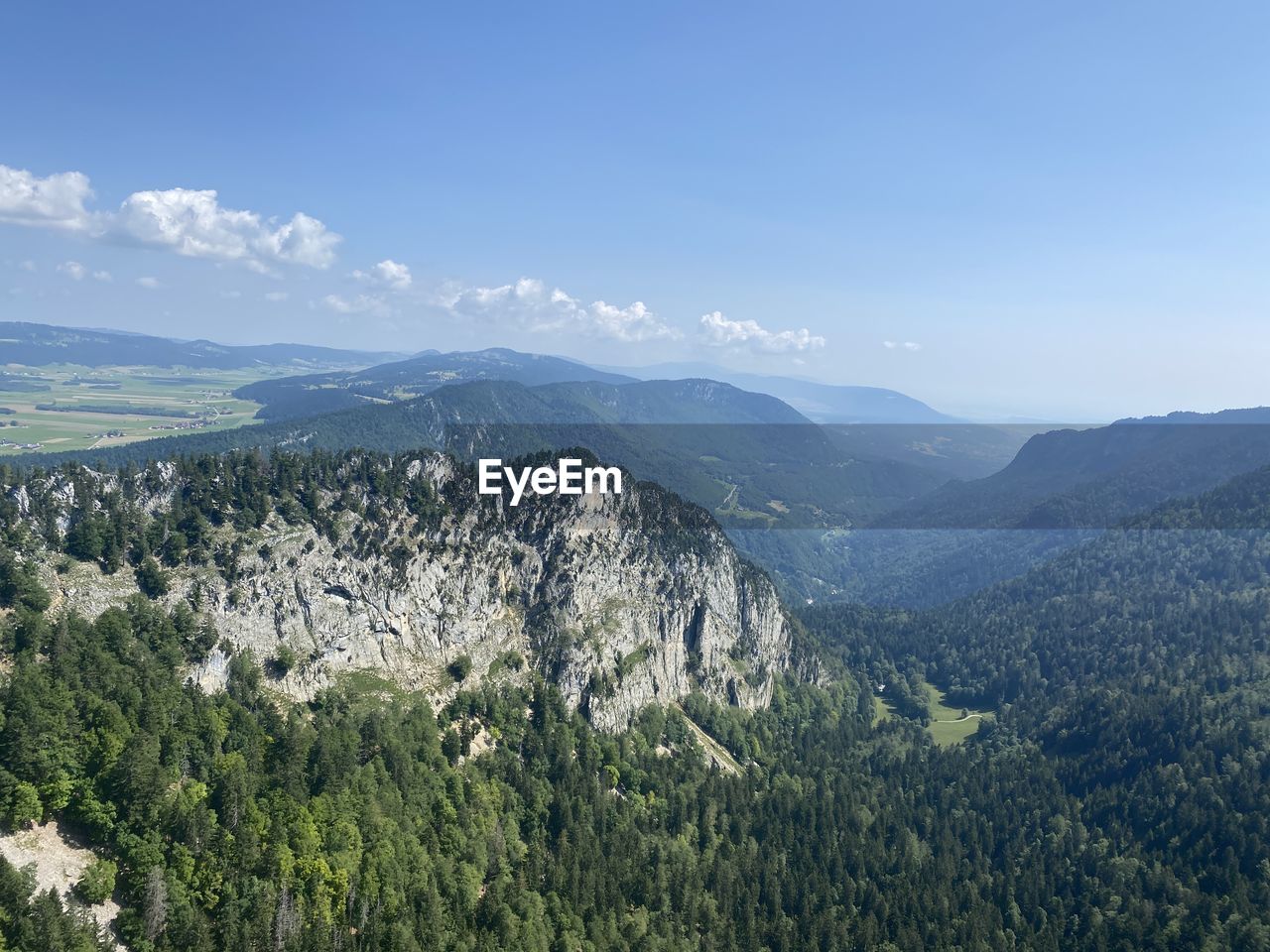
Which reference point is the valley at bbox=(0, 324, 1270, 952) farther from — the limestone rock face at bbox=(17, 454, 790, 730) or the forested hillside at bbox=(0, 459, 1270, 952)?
Answer: the limestone rock face at bbox=(17, 454, 790, 730)

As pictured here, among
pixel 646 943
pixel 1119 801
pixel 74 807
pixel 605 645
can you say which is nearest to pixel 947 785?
pixel 1119 801

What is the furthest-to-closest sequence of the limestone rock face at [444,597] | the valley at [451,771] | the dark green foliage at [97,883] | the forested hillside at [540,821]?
the limestone rock face at [444,597] → the valley at [451,771] → the forested hillside at [540,821] → the dark green foliage at [97,883]

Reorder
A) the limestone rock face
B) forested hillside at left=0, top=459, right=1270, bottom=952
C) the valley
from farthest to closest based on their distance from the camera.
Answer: the limestone rock face → the valley → forested hillside at left=0, top=459, right=1270, bottom=952

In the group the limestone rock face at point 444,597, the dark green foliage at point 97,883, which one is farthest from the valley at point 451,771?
the limestone rock face at point 444,597

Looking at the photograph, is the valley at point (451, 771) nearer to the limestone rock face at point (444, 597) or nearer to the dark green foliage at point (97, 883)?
the dark green foliage at point (97, 883)

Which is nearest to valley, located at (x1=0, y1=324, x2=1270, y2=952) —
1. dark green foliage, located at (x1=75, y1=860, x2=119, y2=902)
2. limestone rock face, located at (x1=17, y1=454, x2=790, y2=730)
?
dark green foliage, located at (x1=75, y1=860, x2=119, y2=902)

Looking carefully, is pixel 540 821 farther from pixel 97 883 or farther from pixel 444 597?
pixel 97 883

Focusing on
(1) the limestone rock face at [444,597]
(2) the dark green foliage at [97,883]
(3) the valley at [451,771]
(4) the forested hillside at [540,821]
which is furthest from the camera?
(1) the limestone rock face at [444,597]

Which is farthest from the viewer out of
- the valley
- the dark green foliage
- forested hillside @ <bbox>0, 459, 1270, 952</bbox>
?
the valley

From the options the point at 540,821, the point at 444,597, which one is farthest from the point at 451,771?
the point at 444,597
